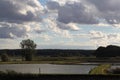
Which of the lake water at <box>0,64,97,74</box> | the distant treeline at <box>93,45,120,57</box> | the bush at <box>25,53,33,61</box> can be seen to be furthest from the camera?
the distant treeline at <box>93,45,120,57</box>

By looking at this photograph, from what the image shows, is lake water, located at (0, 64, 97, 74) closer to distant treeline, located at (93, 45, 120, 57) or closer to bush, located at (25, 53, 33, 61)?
bush, located at (25, 53, 33, 61)

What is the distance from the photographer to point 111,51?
604ft

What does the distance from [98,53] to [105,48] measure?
9.62 meters

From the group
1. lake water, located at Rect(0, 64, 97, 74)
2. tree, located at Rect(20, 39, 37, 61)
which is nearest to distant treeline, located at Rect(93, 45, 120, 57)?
tree, located at Rect(20, 39, 37, 61)

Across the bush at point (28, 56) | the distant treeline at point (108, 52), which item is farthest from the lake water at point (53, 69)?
the distant treeline at point (108, 52)

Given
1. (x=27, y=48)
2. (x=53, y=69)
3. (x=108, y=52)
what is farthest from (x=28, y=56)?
(x=53, y=69)

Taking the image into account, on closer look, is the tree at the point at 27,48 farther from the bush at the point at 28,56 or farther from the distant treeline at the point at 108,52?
the distant treeline at the point at 108,52

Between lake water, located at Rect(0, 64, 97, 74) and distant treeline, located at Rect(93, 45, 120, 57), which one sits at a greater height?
distant treeline, located at Rect(93, 45, 120, 57)

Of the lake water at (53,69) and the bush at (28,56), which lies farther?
the bush at (28,56)

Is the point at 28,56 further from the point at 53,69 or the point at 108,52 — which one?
the point at 53,69
